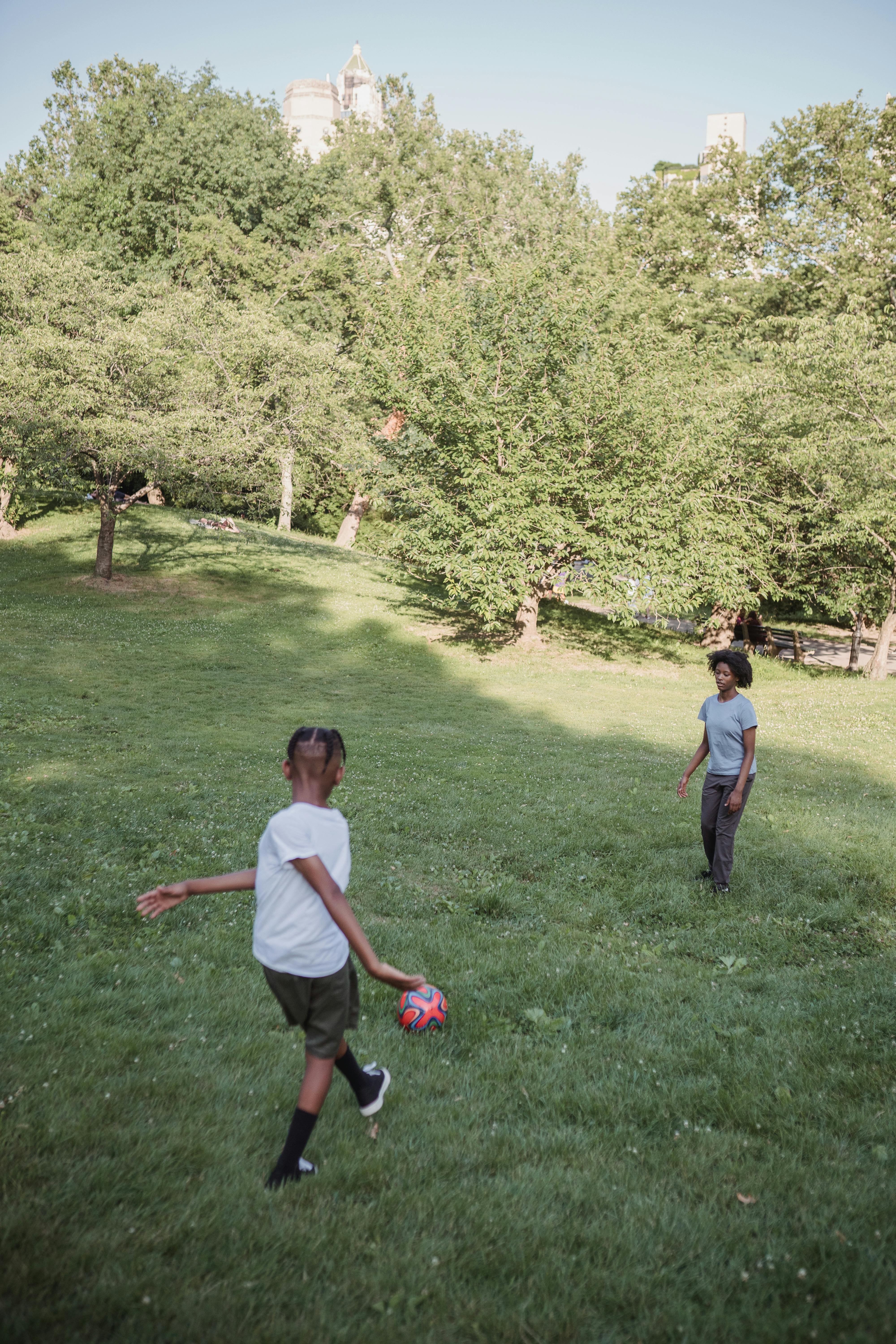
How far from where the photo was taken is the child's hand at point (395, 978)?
3713mm

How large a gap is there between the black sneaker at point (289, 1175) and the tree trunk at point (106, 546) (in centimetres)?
2717

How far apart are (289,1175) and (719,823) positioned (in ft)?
18.5

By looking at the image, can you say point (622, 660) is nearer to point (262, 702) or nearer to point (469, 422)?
point (469, 422)

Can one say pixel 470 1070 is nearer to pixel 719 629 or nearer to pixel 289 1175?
pixel 289 1175

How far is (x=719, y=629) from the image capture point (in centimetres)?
3180

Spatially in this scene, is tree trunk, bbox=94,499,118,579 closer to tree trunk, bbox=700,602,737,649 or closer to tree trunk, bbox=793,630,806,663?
tree trunk, bbox=700,602,737,649

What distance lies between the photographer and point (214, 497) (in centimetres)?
3062

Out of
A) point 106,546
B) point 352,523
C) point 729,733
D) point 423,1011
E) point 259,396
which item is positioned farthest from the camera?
point 352,523

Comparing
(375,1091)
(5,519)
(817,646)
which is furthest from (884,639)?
(5,519)

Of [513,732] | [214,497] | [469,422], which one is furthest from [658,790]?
[214,497]

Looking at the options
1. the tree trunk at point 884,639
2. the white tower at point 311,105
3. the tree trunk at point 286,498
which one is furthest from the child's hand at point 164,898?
the white tower at point 311,105

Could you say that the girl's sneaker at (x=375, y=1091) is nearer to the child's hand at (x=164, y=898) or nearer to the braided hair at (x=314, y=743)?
the child's hand at (x=164, y=898)

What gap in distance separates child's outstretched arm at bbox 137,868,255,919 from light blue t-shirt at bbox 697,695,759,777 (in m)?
5.16

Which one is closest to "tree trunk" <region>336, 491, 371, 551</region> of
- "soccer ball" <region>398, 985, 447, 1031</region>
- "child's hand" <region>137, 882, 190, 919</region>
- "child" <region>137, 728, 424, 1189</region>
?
"soccer ball" <region>398, 985, 447, 1031</region>
